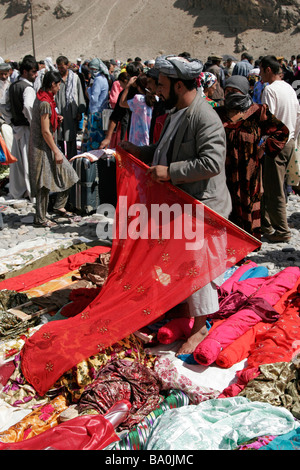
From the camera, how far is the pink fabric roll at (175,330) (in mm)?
3348

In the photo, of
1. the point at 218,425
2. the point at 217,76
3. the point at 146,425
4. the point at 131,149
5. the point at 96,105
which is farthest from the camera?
the point at 217,76

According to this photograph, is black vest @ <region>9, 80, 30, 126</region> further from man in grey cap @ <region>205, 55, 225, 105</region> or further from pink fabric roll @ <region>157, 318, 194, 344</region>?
pink fabric roll @ <region>157, 318, 194, 344</region>

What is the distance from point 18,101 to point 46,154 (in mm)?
1680

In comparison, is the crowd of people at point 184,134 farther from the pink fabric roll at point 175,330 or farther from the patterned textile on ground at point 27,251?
the patterned textile on ground at point 27,251

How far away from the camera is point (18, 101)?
7277mm

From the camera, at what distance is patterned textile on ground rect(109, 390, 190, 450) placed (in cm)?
243

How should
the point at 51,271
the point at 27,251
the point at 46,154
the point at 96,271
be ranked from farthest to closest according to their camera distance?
the point at 46,154 < the point at 27,251 < the point at 51,271 < the point at 96,271

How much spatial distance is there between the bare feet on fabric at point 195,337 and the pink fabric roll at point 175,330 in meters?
0.07

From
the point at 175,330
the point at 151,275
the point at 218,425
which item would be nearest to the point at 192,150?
the point at 151,275

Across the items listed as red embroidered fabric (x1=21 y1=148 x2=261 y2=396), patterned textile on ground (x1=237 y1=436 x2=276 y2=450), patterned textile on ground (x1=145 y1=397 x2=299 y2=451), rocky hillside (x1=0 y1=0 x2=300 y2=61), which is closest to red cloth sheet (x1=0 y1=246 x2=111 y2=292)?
red embroidered fabric (x1=21 y1=148 x2=261 y2=396)

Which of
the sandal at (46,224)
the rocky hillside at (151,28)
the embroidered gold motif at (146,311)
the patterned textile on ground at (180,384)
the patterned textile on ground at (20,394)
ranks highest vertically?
the rocky hillside at (151,28)

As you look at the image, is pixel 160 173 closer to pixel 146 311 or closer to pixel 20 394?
pixel 146 311

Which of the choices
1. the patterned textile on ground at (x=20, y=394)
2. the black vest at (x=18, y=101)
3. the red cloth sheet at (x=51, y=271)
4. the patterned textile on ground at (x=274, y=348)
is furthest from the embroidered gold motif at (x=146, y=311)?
the black vest at (x=18, y=101)
